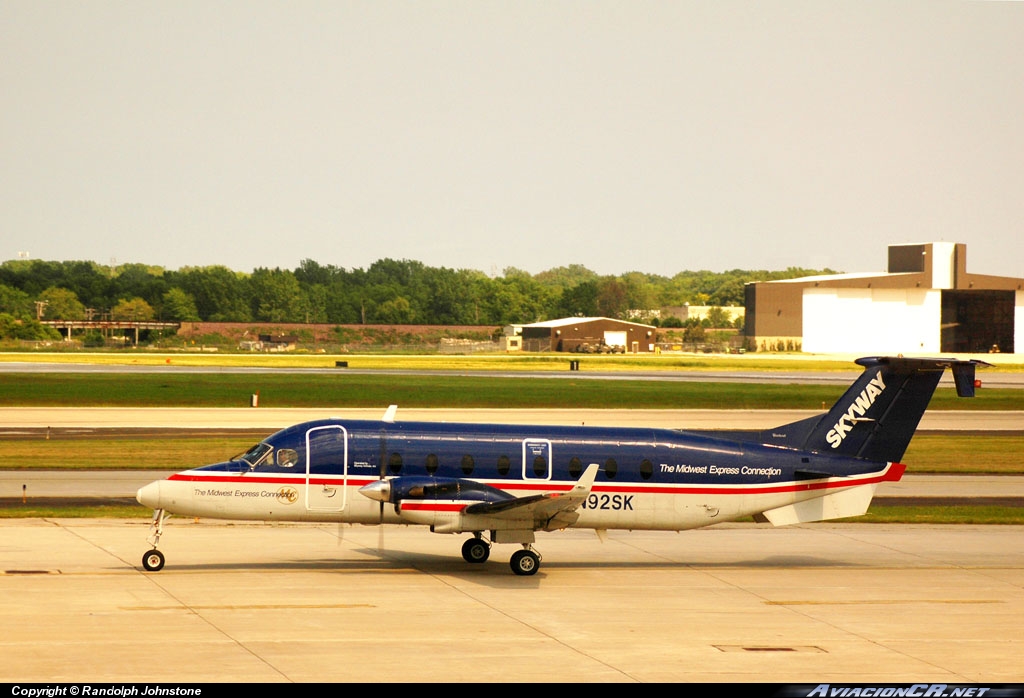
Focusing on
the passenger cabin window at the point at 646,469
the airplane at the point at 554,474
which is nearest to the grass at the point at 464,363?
the airplane at the point at 554,474

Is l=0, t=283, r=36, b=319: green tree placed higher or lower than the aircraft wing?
higher

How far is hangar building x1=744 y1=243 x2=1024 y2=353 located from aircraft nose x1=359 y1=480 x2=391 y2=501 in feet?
422

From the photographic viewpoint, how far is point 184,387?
2857 inches

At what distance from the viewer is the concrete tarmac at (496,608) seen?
14.9m

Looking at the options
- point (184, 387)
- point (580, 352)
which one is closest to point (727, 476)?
point (184, 387)

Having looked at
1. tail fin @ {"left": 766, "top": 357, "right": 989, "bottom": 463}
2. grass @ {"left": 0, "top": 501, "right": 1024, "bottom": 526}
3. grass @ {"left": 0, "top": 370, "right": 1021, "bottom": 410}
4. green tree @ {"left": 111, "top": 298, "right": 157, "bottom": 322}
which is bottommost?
grass @ {"left": 0, "top": 501, "right": 1024, "bottom": 526}

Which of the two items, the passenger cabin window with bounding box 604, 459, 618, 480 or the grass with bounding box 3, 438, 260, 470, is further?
the grass with bounding box 3, 438, 260, 470

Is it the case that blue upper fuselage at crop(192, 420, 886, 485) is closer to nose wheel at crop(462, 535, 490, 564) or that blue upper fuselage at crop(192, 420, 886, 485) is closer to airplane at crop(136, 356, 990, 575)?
airplane at crop(136, 356, 990, 575)

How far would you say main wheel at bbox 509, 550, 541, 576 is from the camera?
21.5 metres

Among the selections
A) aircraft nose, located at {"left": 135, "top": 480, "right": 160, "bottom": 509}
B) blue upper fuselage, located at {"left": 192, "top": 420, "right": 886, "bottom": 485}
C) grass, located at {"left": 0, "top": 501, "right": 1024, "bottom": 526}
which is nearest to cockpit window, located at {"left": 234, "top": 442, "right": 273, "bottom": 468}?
blue upper fuselage, located at {"left": 192, "top": 420, "right": 886, "bottom": 485}

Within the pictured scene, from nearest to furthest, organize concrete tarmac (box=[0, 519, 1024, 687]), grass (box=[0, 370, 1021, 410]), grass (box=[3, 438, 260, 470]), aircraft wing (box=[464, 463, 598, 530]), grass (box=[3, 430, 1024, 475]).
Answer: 1. concrete tarmac (box=[0, 519, 1024, 687])
2. aircraft wing (box=[464, 463, 598, 530])
3. grass (box=[3, 438, 260, 470])
4. grass (box=[3, 430, 1024, 475])
5. grass (box=[0, 370, 1021, 410])
